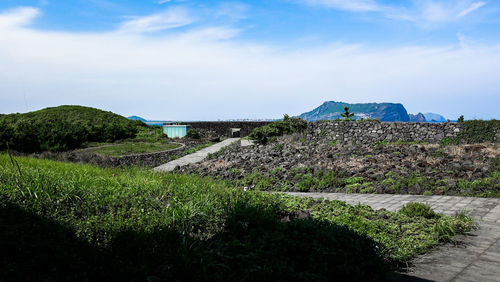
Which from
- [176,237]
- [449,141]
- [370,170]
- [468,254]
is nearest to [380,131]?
[449,141]

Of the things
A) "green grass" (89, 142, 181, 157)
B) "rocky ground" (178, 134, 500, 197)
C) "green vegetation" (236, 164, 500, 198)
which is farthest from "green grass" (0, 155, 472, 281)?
"green grass" (89, 142, 181, 157)

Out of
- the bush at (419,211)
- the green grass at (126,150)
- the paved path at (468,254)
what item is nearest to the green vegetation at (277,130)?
the green grass at (126,150)

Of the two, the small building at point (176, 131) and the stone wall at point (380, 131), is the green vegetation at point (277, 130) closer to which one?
the stone wall at point (380, 131)

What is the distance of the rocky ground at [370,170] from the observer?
7418 millimetres

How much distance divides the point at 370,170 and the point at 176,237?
6807mm

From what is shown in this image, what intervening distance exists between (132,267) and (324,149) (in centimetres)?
1036

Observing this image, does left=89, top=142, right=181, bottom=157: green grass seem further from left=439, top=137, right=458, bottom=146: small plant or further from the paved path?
left=439, top=137, right=458, bottom=146: small plant

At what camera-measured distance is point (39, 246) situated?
8.84 ft

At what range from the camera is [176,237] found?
307cm

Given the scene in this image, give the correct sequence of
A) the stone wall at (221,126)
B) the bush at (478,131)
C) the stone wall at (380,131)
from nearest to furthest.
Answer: the bush at (478,131) < the stone wall at (380,131) < the stone wall at (221,126)

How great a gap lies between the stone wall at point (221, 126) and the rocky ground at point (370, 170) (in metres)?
13.5

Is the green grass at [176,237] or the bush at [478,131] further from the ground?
the bush at [478,131]

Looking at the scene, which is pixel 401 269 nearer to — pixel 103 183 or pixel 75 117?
pixel 103 183

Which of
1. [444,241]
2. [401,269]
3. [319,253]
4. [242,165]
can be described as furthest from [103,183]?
[242,165]
